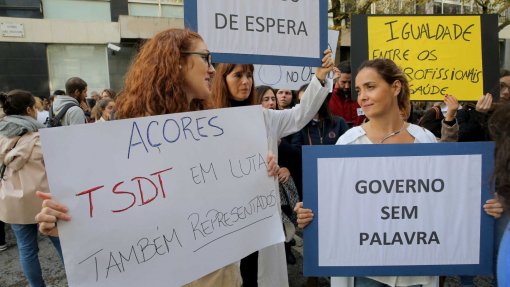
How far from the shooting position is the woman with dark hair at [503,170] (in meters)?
0.99

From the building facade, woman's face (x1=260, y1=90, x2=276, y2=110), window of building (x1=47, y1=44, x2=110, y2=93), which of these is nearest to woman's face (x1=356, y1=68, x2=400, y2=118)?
woman's face (x1=260, y1=90, x2=276, y2=110)

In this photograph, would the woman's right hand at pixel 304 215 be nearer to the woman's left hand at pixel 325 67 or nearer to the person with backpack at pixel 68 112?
the woman's left hand at pixel 325 67

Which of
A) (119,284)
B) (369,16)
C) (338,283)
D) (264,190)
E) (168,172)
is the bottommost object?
(338,283)

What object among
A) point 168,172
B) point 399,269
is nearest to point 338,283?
point 399,269

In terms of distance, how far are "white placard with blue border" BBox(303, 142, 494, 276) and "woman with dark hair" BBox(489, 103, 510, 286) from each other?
0.62 meters

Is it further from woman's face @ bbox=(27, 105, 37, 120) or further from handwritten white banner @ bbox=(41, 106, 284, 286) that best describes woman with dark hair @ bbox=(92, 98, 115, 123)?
handwritten white banner @ bbox=(41, 106, 284, 286)

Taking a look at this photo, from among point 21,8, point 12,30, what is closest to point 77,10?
point 21,8

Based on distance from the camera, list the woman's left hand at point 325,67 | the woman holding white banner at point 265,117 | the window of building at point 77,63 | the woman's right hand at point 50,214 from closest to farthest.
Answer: the woman's right hand at point 50,214 → the woman's left hand at point 325,67 → the woman holding white banner at point 265,117 → the window of building at point 77,63

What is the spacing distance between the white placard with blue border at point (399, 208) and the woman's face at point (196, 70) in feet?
1.74

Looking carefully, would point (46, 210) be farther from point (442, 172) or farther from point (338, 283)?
point (442, 172)

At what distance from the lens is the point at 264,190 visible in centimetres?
180

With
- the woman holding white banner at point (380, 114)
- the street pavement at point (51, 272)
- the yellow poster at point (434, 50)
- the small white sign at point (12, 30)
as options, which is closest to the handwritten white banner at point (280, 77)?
the yellow poster at point (434, 50)

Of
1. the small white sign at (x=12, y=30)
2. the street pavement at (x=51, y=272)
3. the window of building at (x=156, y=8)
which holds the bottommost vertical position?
the street pavement at (x=51, y=272)

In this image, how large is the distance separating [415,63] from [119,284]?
2251 mm
